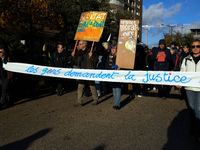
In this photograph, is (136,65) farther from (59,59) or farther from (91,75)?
(91,75)

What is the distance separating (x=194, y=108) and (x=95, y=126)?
2098 mm

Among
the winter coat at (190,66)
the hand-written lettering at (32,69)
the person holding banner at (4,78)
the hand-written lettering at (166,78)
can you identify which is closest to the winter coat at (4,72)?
the person holding banner at (4,78)

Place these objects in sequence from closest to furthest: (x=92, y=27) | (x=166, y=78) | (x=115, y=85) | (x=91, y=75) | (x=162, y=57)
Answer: (x=166, y=78) < (x=91, y=75) < (x=115, y=85) < (x=92, y=27) < (x=162, y=57)

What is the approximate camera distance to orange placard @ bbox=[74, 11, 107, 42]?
685 cm

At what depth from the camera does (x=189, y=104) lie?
4.24 metres

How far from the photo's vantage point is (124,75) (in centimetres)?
577

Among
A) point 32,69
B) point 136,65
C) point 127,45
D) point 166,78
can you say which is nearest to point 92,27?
point 127,45

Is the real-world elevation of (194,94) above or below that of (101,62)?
below

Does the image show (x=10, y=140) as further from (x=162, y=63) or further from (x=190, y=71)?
(x=162, y=63)

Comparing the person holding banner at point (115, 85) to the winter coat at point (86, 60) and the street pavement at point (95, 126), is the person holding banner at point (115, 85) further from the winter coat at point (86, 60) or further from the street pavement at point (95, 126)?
the winter coat at point (86, 60)

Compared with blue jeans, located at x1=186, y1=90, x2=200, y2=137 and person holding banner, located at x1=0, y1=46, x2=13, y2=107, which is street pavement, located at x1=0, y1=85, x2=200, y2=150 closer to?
blue jeans, located at x1=186, y1=90, x2=200, y2=137

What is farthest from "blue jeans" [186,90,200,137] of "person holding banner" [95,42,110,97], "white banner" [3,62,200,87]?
"person holding banner" [95,42,110,97]

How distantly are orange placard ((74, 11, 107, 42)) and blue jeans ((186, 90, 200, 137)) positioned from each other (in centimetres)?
348

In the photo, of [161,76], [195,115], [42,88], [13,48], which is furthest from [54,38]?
[195,115]
